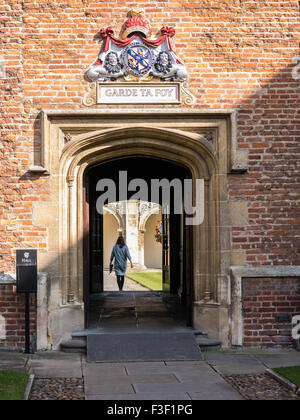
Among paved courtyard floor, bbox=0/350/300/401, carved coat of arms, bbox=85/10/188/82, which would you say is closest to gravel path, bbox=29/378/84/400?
paved courtyard floor, bbox=0/350/300/401

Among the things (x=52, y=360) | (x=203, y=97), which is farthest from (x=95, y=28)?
(x=52, y=360)

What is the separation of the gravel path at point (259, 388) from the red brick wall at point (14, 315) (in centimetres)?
303

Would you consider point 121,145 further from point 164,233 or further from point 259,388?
point 164,233

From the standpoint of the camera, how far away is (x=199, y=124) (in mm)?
7965

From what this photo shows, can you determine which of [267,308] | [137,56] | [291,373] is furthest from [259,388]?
[137,56]

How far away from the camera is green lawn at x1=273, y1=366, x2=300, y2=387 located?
5661 mm

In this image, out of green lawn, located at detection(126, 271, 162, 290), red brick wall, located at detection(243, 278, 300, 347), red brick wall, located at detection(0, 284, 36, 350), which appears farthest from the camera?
green lawn, located at detection(126, 271, 162, 290)

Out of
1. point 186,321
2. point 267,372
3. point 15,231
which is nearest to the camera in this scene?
point 267,372

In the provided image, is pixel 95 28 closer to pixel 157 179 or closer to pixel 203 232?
pixel 203 232

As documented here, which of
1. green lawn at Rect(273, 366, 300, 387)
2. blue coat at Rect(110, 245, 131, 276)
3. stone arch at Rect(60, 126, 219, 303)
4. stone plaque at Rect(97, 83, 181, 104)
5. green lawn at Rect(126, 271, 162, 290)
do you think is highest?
stone plaque at Rect(97, 83, 181, 104)

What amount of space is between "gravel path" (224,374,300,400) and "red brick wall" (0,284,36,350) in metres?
3.03

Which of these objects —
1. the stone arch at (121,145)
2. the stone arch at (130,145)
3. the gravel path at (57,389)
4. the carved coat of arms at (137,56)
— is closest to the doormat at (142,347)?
the stone arch at (121,145)

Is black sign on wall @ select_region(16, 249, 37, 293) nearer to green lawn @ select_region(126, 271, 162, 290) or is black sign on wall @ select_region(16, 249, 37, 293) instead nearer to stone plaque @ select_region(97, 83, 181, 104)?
stone plaque @ select_region(97, 83, 181, 104)

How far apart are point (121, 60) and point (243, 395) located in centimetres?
504
